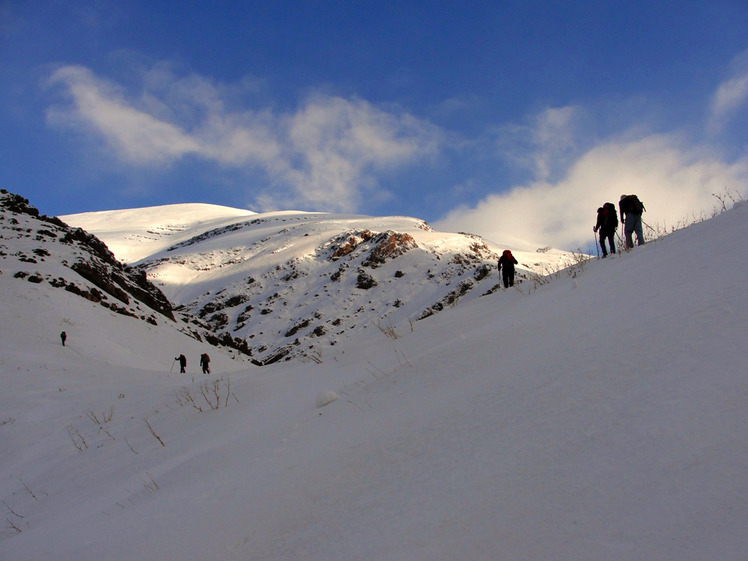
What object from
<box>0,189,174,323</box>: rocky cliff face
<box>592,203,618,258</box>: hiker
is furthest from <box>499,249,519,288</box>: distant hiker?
<box>0,189,174,323</box>: rocky cliff face

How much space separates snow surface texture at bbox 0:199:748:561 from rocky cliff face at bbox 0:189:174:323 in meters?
20.5

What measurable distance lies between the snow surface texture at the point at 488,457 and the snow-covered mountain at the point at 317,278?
91.8ft

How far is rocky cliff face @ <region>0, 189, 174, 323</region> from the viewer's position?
20828 millimetres

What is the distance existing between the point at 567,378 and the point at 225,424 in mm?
2957

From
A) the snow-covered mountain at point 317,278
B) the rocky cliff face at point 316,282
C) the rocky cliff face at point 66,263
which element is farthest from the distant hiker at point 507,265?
the rocky cliff face at point 316,282

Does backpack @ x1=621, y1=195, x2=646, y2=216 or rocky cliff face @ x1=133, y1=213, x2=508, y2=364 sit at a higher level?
rocky cliff face @ x1=133, y1=213, x2=508, y2=364

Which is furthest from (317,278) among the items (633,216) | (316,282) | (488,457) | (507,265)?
(488,457)

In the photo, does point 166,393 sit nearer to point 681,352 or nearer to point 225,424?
point 225,424

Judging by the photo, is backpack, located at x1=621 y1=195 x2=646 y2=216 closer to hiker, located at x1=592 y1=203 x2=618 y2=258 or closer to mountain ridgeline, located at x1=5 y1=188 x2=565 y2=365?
hiker, located at x1=592 y1=203 x2=618 y2=258

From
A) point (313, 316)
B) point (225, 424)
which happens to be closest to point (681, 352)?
point (225, 424)

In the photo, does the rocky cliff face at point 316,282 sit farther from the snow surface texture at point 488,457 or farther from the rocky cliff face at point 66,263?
the snow surface texture at point 488,457

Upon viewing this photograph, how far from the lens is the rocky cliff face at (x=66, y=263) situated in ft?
68.3

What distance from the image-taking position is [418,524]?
141cm

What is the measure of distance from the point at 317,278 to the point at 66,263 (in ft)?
101
